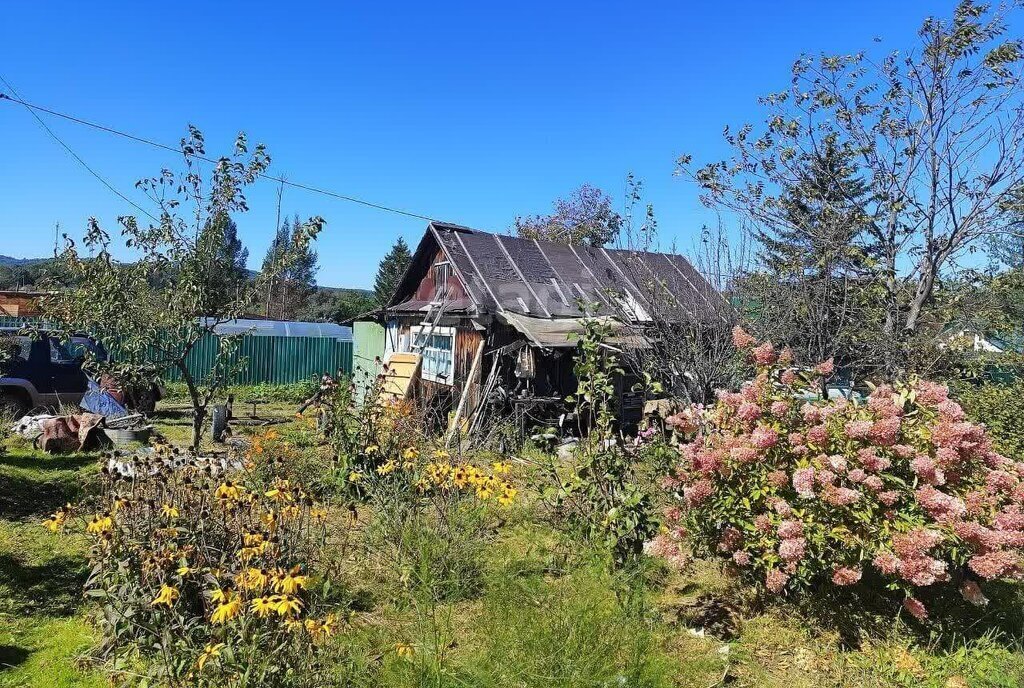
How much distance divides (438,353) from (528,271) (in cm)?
240

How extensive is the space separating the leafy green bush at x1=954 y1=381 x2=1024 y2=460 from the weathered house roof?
4446 millimetres

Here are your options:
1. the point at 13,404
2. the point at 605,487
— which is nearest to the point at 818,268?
the point at 605,487

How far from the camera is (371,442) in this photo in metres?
6.12

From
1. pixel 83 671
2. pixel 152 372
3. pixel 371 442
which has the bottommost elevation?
pixel 83 671

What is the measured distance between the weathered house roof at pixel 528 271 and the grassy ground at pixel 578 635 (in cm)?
615

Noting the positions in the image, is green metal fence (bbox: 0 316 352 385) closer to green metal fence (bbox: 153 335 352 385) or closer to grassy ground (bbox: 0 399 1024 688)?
green metal fence (bbox: 153 335 352 385)

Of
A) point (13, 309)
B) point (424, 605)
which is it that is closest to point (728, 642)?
point (424, 605)

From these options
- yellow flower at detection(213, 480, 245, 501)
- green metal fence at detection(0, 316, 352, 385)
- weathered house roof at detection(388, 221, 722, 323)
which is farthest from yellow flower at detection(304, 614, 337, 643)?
green metal fence at detection(0, 316, 352, 385)

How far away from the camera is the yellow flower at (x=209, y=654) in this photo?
249cm

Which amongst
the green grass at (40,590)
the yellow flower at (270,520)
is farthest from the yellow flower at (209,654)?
the green grass at (40,590)

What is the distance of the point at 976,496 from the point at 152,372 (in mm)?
8051

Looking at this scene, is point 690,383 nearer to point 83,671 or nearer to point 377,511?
point 377,511

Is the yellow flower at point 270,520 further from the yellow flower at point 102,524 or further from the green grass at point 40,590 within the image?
the green grass at point 40,590

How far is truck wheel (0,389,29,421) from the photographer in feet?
32.1
